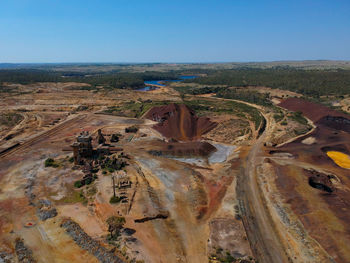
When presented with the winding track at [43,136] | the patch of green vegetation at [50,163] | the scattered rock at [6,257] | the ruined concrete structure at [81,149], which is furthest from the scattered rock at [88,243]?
the winding track at [43,136]

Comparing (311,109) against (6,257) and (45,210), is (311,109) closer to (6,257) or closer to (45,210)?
(45,210)

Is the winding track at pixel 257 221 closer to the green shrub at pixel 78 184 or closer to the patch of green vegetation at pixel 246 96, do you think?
the green shrub at pixel 78 184

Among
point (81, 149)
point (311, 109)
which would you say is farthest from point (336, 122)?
point (81, 149)

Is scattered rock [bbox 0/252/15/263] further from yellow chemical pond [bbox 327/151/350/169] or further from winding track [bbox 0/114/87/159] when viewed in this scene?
yellow chemical pond [bbox 327/151/350/169]

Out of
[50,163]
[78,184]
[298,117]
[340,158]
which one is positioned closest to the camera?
[78,184]

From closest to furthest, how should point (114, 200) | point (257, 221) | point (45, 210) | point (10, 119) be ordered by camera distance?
point (257, 221), point (45, 210), point (114, 200), point (10, 119)

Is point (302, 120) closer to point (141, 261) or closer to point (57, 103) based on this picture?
point (141, 261)

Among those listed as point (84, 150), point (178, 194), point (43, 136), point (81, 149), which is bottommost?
point (178, 194)
